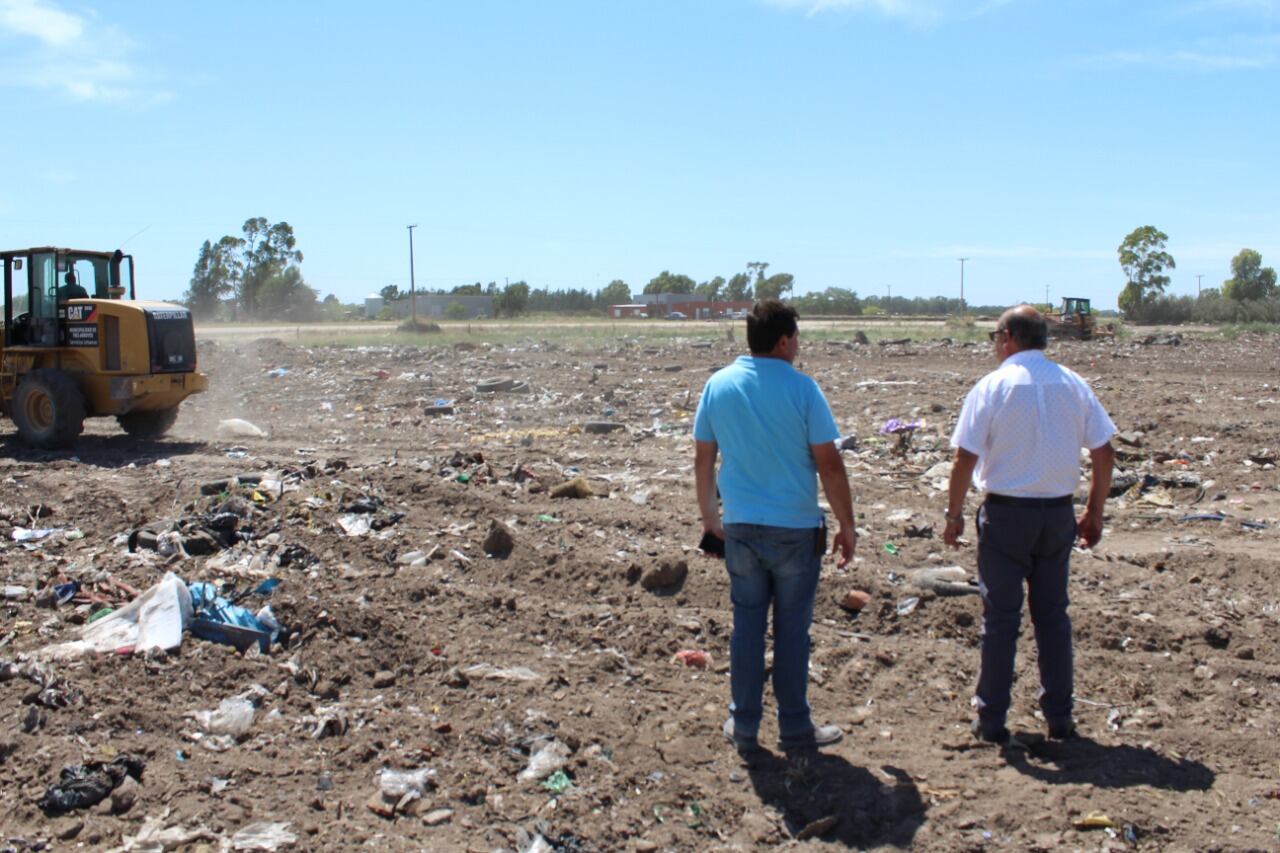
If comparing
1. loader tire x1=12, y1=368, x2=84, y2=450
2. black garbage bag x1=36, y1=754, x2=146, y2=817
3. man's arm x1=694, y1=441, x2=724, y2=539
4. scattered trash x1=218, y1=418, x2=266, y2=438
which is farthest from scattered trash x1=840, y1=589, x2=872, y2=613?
scattered trash x1=218, y1=418, x2=266, y2=438

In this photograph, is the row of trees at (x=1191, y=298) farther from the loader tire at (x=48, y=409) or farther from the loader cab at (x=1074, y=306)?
the loader tire at (x=48, y=409)

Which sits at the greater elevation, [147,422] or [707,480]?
[707,480]

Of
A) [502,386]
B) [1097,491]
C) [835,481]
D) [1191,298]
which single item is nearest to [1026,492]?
[1097,491]

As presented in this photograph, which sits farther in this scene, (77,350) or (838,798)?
(77,350)

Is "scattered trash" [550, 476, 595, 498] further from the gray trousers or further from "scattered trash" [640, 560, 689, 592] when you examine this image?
the gray trousers

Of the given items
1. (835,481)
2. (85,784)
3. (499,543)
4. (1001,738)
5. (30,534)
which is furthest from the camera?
(30,534)

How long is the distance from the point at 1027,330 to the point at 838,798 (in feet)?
5.85

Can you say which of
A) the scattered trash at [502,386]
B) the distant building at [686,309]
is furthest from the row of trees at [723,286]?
the scattered trash at [502,386]

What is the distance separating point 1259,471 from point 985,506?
672 cm

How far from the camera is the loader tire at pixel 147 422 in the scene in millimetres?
12133

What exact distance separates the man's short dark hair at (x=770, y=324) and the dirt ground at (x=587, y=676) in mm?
1507

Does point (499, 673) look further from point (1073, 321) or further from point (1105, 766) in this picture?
point (1073, 321)

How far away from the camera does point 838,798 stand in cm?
366

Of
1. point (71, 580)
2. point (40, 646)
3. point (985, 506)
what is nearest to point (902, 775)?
point (985, 506)
